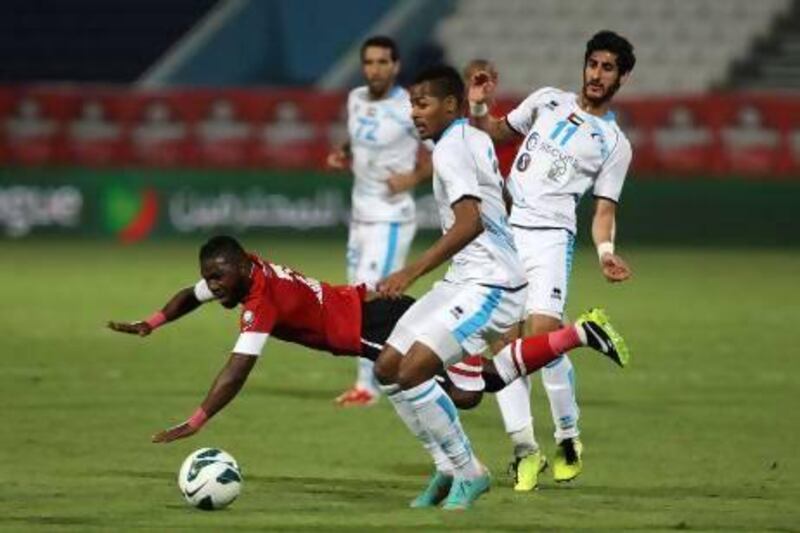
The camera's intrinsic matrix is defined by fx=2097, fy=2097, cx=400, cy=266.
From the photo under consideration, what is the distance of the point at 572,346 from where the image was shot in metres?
9.88

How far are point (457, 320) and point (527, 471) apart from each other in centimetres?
123

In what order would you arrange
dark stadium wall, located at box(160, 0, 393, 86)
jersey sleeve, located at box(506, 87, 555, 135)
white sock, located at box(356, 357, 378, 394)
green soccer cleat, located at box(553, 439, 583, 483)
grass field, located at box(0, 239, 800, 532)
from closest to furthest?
grass field, located at box(0, 239, 800, 532)
green soccer cleat, located at box(553, 439, 583, 483)
jersey sleeve, located at box(506, 87, 555, 135)
white sock, located at box(356, 357, 378, 394)
dark stadium wall, located at box(160, 0, 393, 86)

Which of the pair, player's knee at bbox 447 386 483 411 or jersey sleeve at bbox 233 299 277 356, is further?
player's knee at bbox 447 386 483 411

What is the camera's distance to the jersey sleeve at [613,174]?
10.8 meters

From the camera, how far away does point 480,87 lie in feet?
35.0

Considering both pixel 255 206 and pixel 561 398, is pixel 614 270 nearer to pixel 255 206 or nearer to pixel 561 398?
pixel 561 398

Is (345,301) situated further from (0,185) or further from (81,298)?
(0,185)

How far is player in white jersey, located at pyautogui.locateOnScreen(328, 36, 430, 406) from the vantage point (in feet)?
47.1

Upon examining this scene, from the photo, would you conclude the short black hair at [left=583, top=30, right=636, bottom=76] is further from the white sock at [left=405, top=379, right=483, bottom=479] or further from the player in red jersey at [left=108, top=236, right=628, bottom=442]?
the white sock at [left=405, top=379, right=483, bottom=479]

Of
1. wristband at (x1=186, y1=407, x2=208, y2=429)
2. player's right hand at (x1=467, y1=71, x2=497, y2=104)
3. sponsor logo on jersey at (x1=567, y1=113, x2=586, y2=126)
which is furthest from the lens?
sponsor logo on jersey at (x1=567, y1=113, x2=586, y2=126)

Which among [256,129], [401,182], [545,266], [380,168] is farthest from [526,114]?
[256,129]

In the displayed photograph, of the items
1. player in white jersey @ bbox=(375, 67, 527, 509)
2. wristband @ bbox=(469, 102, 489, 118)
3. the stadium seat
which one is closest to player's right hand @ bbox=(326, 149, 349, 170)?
wristband @ bbox=(469, 102, 489, 118)

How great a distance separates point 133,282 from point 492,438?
1114cm

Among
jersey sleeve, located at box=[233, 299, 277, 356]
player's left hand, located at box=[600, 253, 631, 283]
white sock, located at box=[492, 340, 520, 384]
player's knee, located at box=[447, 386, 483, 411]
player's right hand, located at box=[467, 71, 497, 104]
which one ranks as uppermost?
player's right hand, located at box=[467, 71, 497, 104]
